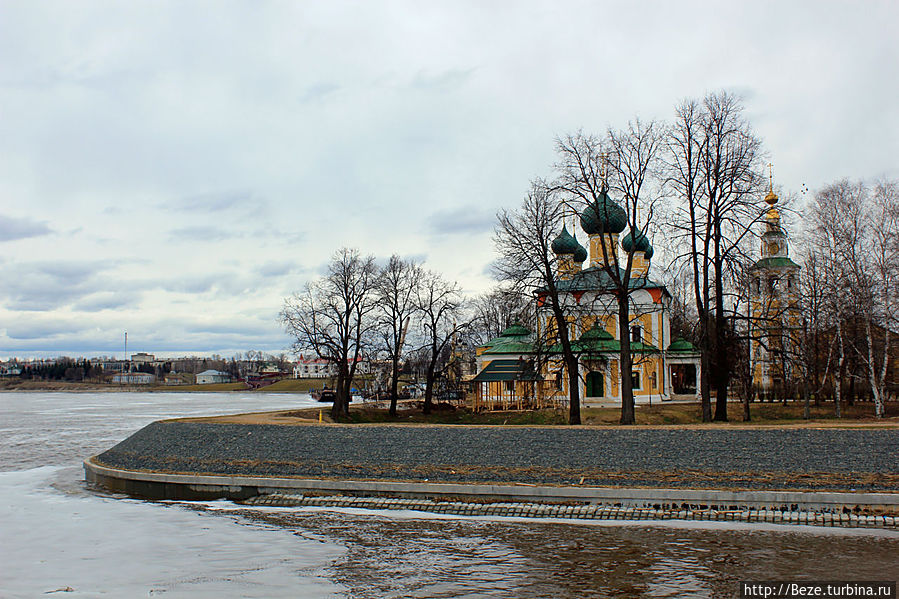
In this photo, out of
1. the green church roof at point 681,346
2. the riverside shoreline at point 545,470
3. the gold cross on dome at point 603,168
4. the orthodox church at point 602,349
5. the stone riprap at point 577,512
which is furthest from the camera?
the green church roof at point 681,346

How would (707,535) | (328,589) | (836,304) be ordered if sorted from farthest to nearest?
(836,304)
(707,535)
(328,589)

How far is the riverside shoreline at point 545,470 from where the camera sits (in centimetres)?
1692

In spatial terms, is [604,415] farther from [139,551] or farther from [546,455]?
[139,551]

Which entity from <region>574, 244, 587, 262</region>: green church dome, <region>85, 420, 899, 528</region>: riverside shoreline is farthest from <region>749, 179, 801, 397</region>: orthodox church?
<region>574, 244, 587, 262</region>: green church dome

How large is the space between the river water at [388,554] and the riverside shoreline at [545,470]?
119cm

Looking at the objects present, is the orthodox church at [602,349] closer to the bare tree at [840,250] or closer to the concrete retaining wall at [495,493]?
the bare tree at [840,250]

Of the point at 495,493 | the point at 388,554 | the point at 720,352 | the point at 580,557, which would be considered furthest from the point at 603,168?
the point at 388,554

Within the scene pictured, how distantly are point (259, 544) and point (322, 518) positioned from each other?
268 centimetres

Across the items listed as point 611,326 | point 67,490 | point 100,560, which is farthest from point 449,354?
point 100,560

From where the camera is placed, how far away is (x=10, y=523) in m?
17.2

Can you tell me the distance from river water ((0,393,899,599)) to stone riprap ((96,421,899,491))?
232cm

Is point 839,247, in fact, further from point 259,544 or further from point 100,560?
point 100,560


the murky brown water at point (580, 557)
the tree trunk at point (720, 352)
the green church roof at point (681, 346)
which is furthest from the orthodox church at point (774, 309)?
the murky brown water at point (580, 557)

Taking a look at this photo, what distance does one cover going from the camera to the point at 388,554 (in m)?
14.1
